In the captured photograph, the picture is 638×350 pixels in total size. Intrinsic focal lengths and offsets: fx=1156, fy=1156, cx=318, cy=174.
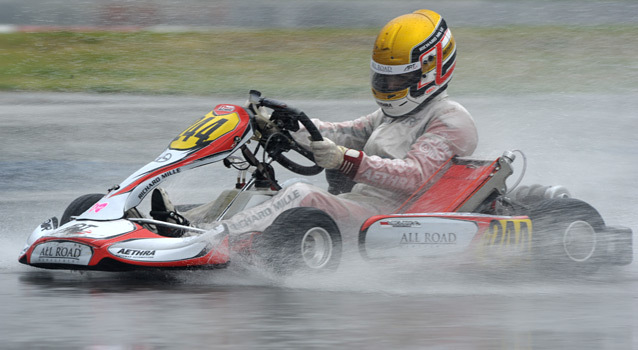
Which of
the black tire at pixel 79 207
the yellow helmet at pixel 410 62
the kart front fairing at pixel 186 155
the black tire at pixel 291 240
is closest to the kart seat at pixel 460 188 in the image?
the yellow helmet at pixel 410 62

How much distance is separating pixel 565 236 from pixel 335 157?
1.17m

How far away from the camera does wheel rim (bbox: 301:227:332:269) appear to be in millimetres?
5062

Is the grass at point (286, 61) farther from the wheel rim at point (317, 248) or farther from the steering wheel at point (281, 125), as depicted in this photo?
the wheel rim at point (317, 248)

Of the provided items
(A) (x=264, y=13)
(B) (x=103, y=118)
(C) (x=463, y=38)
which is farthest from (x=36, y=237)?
(A) (x=264, y=13)

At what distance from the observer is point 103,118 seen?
37.1 feet

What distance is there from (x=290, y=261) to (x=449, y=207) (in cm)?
87

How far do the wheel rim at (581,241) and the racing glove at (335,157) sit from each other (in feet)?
3.60

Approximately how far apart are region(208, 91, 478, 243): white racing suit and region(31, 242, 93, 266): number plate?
672mm

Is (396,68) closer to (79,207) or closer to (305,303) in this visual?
(305,303)

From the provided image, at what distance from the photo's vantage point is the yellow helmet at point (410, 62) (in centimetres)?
555

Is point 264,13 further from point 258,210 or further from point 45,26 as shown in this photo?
point 258,210

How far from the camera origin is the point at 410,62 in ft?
18.2

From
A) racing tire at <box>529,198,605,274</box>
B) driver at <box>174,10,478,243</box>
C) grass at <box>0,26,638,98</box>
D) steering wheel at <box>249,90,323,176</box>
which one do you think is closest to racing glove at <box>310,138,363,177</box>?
driver at <box>174,10,478,243</box>

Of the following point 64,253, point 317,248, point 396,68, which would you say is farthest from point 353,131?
point 64,253
